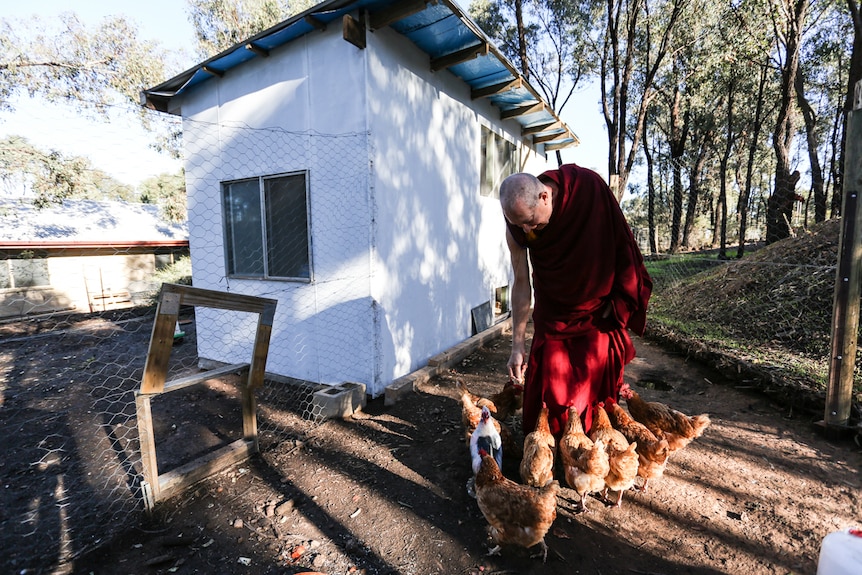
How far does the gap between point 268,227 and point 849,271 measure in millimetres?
5342

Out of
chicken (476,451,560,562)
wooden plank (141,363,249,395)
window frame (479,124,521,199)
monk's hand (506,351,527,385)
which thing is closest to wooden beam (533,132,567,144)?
window frame (479,124,521,199)

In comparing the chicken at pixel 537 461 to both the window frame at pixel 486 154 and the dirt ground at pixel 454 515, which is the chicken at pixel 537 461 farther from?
the window frame at pixel 486 154

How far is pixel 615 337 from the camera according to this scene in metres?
2.79

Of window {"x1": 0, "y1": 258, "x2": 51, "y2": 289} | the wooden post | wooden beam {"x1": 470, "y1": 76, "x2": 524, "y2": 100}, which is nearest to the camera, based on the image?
the wooden post

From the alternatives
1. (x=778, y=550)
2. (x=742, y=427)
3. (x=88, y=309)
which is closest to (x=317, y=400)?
(x=778, y=550)

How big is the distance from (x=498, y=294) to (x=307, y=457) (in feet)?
18.6

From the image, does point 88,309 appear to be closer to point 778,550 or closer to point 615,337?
point 615,337

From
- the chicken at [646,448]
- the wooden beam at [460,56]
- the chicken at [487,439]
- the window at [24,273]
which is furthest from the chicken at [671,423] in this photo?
the window at [24,273]

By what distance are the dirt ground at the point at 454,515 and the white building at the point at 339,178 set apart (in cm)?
136

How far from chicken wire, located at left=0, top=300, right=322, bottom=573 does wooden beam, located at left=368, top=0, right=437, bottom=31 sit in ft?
12.5

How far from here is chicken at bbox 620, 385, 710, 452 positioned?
2.37m

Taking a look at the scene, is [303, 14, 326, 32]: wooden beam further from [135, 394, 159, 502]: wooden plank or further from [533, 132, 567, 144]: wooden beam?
[533, 132, 567, 144]: wooden beam

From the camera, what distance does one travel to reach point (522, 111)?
21.8ft

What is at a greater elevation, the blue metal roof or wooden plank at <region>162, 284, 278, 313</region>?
the blue metal roof
